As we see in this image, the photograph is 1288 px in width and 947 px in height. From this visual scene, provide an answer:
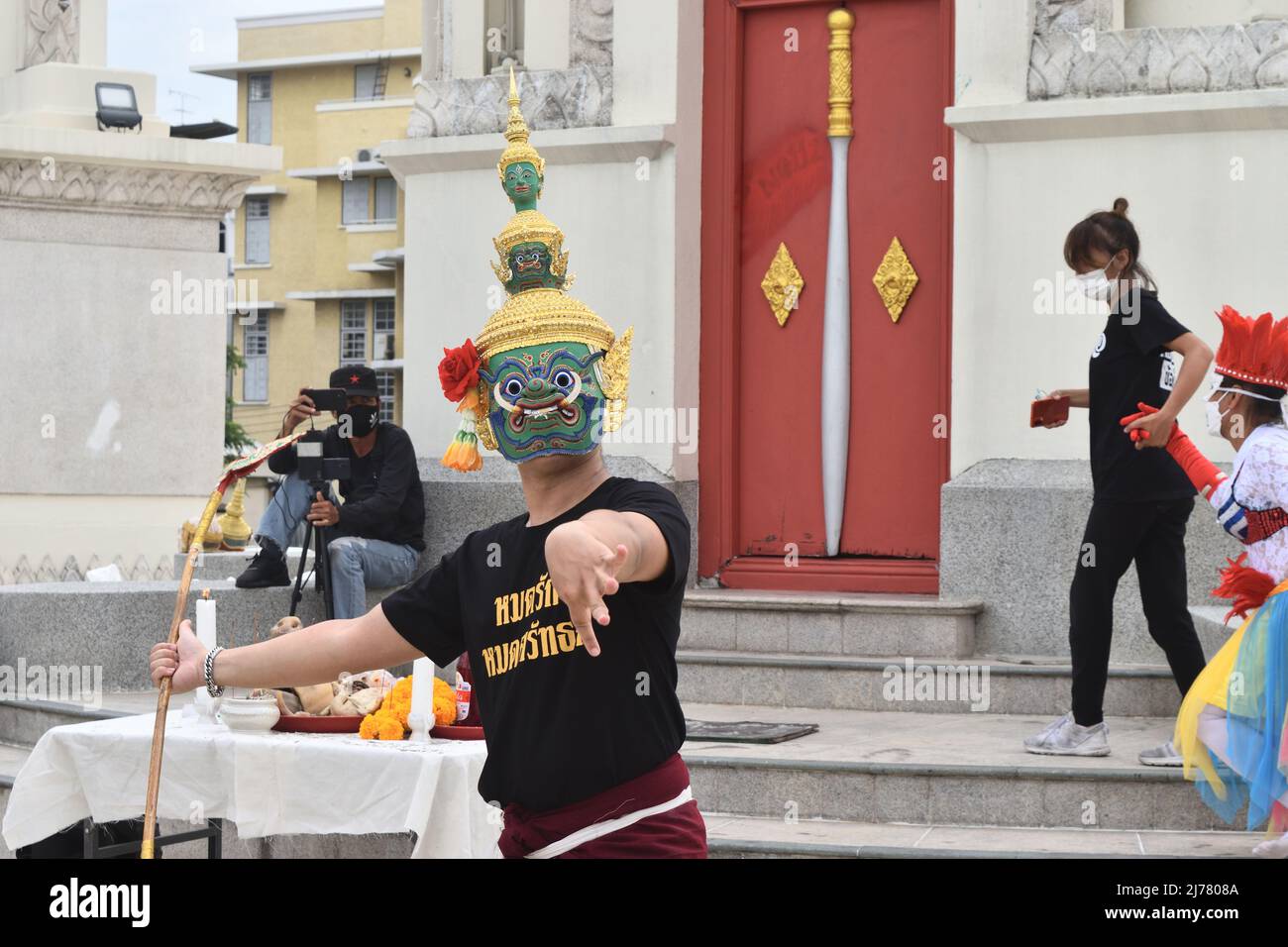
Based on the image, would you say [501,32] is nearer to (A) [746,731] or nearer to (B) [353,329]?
(A) [746,731]

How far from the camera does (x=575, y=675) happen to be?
3396 mm

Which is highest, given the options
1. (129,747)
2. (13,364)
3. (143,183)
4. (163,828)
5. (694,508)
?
(143,183)

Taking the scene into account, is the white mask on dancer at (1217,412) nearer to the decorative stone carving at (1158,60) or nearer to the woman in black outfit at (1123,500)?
the woman in black outfit at (1123,500)

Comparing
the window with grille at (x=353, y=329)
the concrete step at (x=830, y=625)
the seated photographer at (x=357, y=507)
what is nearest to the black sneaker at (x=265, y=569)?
the seated photographer at (x=357, y=507)

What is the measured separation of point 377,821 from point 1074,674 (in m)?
3.04

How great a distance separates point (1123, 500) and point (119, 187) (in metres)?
8.24

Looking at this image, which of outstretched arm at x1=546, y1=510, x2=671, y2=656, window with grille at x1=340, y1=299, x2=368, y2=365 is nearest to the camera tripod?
outstretched arm at x1=546, y1=510, x2=671, y2=656

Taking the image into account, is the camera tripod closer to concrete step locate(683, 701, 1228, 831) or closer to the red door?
the red door

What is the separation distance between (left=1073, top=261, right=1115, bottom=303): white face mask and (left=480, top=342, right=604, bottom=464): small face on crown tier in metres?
4.04

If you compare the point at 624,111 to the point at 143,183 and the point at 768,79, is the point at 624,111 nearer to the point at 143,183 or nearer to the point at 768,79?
the point at 768,79

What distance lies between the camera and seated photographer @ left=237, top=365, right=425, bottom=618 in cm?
923
